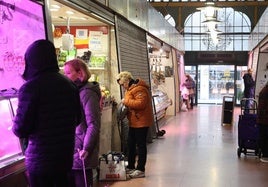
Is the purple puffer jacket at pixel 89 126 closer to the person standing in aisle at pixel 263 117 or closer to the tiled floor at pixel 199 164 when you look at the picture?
the tiled floor at pixel 199 164

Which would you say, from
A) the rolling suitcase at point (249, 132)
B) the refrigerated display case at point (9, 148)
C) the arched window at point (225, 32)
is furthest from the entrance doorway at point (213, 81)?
the refrigerated display case at point (9, 148)

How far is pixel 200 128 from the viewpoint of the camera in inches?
495

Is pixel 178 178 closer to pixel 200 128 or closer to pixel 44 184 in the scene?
pixel 44 184

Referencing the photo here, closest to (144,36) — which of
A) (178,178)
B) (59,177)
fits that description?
(178,178)

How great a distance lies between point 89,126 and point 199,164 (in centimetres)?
410

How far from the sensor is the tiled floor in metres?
6.26

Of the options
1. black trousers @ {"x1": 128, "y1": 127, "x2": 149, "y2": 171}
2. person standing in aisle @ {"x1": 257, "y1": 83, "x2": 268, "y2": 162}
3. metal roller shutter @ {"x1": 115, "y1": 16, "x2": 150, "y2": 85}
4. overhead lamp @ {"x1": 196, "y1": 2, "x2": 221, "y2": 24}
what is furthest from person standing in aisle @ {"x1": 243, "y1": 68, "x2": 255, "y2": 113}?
black trousers @ {"x1": 128, "y1": 127, "x2": 149, "y2": 171}

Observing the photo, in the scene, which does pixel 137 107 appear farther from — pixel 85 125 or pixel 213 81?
pixel 213 81

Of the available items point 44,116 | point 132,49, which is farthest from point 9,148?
point 132,49

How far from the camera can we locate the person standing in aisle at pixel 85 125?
3.79 m

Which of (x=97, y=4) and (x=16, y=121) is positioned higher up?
(x=97, y=4)

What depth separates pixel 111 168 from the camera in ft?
20.3

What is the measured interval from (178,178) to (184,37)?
17776 mm

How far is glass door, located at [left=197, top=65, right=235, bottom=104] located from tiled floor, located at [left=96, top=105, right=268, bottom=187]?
11.9 meters
